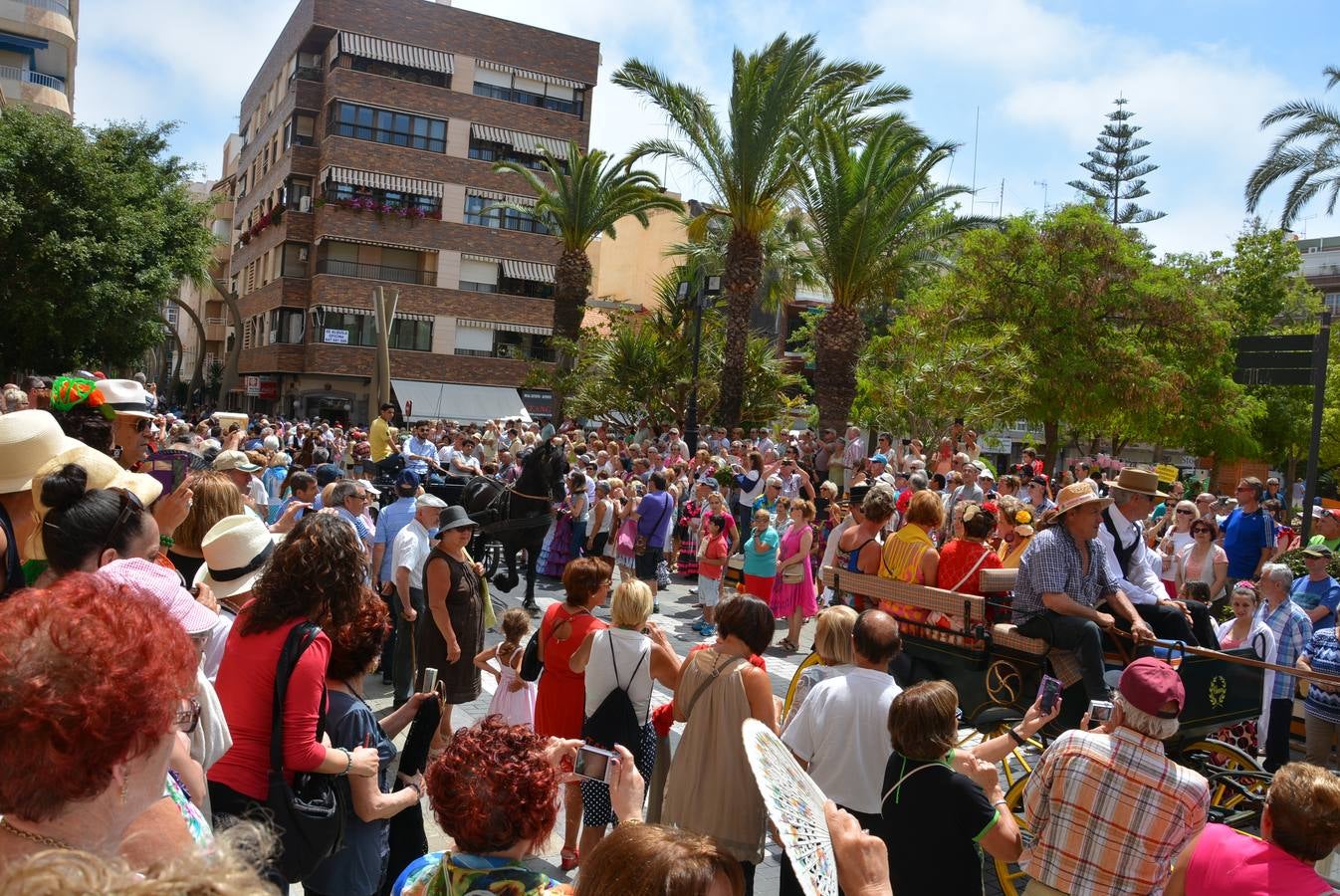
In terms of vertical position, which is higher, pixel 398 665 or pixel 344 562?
pixel 344 562

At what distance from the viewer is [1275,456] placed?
123 feet

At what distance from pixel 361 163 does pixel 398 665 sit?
38328mm

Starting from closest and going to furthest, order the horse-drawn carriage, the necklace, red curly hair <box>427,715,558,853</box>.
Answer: the necklace, red curly hair <box>427,715,558,853</box>, the horse-drawn carriage

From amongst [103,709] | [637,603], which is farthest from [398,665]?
[103,709]

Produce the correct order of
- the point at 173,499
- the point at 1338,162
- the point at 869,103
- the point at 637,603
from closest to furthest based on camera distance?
the point at 637,603 < the point at 173,499 < the point at 869,103 < the point at 1338,162

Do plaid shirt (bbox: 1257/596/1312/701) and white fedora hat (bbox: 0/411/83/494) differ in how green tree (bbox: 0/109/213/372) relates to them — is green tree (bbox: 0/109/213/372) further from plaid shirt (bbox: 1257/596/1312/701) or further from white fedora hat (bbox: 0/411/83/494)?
plaid shirt (bbox: 1257/596/1312/701)

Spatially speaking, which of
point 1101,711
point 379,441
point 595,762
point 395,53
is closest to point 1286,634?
point 1101,711

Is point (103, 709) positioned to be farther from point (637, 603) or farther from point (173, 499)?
point (173, 499)

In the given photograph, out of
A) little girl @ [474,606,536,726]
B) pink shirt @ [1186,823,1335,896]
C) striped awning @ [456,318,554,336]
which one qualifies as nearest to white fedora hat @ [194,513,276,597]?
little girl @ [474,606,536,726]

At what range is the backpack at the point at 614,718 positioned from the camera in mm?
4887

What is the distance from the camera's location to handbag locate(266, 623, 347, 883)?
3.32 meters

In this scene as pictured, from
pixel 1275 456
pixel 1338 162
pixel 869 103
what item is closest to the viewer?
pixel 869 103

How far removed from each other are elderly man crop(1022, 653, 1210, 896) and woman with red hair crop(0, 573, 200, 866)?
314 cm

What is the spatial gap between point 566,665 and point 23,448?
255 cm
